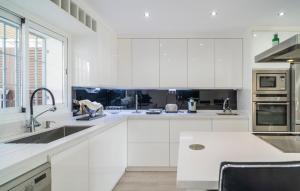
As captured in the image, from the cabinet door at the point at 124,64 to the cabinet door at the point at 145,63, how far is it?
9 cm

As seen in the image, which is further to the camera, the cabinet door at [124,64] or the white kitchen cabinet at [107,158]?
the cabinet door at [124,64]

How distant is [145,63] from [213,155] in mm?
2723

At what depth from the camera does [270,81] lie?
3.45 meters

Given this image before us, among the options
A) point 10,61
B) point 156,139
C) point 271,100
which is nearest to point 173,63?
point 156,139

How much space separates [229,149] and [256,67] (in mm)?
2324

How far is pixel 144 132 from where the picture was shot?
12.0 ft

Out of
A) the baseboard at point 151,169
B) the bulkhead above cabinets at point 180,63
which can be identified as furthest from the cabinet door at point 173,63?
the baseboard at point 151,169

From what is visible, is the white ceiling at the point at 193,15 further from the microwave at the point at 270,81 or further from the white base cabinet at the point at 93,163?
the white base cabinet at the point at 93,163

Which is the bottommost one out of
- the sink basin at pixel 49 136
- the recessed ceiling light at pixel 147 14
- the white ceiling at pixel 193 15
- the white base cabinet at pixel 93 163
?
the white base cabinet at pixel 93 163

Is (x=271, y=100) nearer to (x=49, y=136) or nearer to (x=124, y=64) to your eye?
(x=124, y=64)

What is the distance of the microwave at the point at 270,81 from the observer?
3.41 metres

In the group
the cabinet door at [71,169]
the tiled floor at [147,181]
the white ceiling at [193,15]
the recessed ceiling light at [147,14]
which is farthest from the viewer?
the tiled floor at [147,181]

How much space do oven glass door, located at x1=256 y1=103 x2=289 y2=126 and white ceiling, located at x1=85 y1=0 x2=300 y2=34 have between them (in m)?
1.20

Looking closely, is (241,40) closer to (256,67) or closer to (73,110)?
(256,67)
